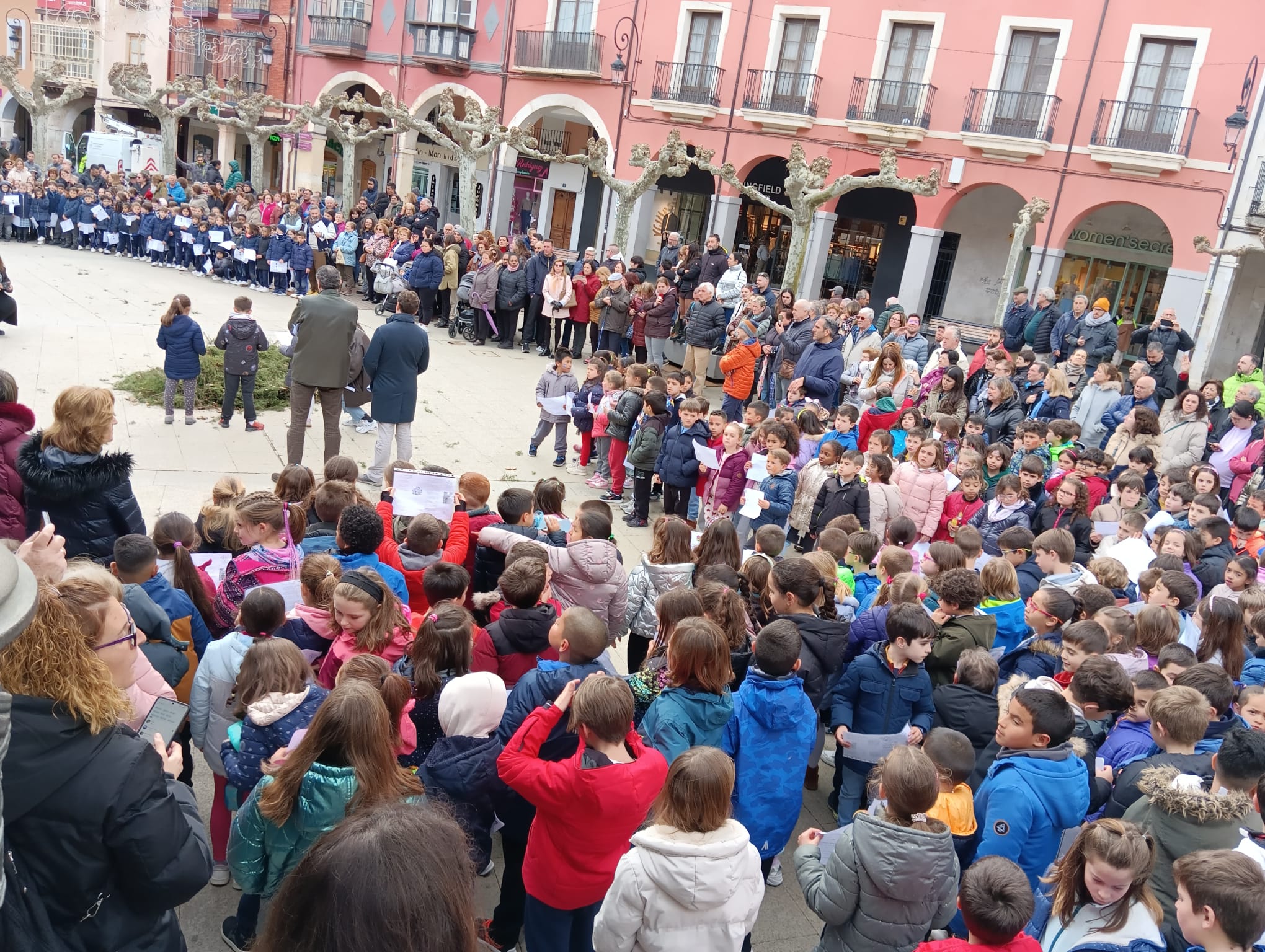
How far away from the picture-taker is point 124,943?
2.34 metres

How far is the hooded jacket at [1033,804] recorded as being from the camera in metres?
3.54

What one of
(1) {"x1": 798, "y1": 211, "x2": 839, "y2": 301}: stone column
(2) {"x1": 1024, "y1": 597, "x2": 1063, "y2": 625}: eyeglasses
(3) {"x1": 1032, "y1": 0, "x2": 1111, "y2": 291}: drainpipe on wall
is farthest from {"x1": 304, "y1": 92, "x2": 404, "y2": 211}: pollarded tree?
(2) {"x1": 1024, "y1": 597, "x2": 1063, "y2": 625}: eyeglasses

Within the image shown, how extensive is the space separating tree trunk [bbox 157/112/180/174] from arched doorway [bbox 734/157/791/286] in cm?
1745

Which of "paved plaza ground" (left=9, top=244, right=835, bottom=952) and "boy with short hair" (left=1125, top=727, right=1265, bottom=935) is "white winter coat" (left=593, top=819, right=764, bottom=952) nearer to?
"paved plaza ground" (left=9, top=244, right=835, bottom=952)

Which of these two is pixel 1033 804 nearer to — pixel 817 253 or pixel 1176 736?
pixel 1176 736

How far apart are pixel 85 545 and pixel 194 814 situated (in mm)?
3626

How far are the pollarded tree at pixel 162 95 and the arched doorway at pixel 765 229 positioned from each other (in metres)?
16.8

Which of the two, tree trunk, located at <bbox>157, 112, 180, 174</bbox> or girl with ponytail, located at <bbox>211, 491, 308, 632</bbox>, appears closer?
girl with ponytail, located at <bbox>211, 491, 308, 632</bbox>

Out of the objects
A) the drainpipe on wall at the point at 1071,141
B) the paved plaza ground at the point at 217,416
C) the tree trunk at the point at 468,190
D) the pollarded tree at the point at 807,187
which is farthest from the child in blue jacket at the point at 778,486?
the drainpipe on wall at the point at 1071,141

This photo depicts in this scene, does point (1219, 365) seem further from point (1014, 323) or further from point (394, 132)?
point (394, 132)

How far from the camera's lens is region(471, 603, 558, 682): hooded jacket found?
169 inches

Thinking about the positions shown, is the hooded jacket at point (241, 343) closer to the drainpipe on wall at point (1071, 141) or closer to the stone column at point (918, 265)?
the stone column at point (918, 265)

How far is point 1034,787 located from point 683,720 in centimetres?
131

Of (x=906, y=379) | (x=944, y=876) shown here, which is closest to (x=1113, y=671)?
(x=944, y=876)
